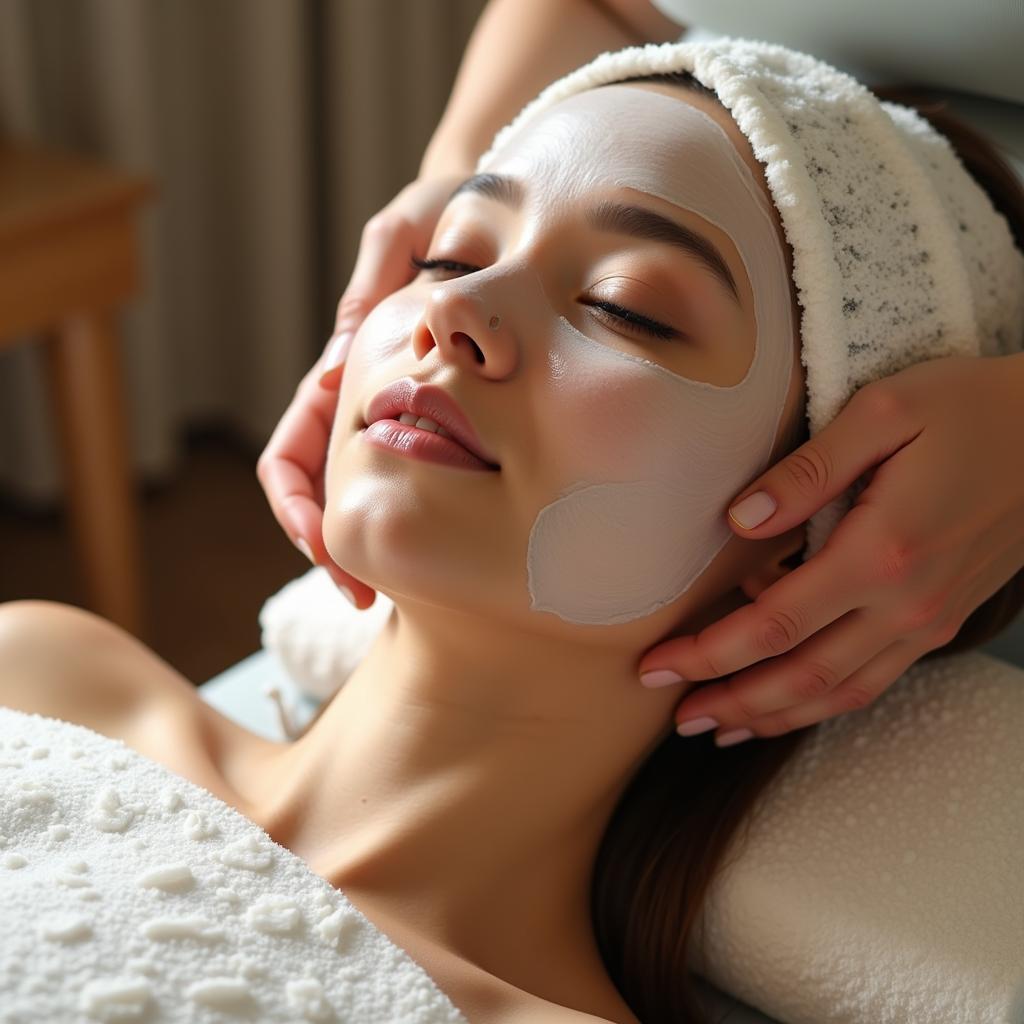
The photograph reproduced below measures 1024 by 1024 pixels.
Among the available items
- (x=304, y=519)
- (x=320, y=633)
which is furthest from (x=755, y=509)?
(x=320, y=633)

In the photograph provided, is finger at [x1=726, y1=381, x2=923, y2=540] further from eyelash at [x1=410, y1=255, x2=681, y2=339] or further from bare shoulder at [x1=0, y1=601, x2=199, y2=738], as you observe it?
bare shoulder at [x1=0, y1=601, x2=199, y2=738]

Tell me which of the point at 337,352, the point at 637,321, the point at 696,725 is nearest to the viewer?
the point at 637,321

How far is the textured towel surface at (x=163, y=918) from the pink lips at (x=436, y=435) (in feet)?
0.97

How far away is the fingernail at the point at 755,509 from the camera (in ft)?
3.20

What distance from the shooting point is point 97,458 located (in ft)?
7.74

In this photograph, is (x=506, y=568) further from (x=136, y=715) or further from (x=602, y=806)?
(x=136, y=715)

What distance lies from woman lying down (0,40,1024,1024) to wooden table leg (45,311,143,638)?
1229 mm

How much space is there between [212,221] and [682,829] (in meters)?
2.25

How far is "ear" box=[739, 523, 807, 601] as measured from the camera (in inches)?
42.6

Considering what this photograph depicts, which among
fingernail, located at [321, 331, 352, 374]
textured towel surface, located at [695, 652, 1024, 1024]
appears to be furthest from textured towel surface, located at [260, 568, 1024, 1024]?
fingernail, located at [321, 331, 352, 374]

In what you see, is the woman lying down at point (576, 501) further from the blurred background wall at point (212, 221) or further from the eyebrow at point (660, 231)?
the blurred background wall at point (212, 221)

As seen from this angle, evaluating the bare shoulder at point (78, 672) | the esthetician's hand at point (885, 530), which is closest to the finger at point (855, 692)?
the esthetician's hand at point (885, 530)

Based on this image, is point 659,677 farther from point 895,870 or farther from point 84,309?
point 84,309

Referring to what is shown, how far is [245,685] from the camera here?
4.87 ft
